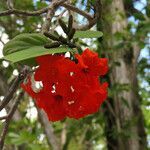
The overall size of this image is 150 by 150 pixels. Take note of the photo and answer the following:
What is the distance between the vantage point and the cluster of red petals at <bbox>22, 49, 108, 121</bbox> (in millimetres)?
1092

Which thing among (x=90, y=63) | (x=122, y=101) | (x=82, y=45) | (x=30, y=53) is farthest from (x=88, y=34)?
(x=122, y=101)

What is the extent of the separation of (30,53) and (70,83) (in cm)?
13

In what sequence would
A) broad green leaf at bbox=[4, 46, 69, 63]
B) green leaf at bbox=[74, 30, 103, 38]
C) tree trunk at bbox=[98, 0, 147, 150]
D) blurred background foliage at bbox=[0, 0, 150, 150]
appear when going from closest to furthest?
broad green leaf at bbox=[4, 46, 69, 63] < green leaf at bbox=[74, 30, 103, 38] < blurred background foliage at bbox=[0, 0, 150, 150] < tree trunk at bbox=[98, 0, 147, 150]

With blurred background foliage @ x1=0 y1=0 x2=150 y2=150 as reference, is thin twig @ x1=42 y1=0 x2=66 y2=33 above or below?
above

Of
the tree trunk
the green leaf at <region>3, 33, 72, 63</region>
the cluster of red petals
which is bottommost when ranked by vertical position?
the tree trunk

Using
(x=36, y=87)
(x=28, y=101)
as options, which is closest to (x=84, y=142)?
(x=28, y=101)

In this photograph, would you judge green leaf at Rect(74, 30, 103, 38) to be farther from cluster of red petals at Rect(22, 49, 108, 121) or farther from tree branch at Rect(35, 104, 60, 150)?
tree branch at Rect(35, 104, 60, 150)

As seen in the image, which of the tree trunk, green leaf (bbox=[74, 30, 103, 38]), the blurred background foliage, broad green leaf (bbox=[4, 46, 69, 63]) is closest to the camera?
broad green leaf (bbox=[4, 46, 69, 63])

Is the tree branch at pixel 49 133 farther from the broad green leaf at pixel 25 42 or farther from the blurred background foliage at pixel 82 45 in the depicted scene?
the broad green leaf at pixel 25 42

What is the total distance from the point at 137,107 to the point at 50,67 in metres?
3.02

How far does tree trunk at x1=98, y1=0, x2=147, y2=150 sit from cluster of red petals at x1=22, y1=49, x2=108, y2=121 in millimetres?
2477

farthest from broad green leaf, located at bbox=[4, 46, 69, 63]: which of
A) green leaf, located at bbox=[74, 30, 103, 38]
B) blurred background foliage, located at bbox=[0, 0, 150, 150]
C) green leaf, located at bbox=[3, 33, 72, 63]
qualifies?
blurred background foliage, located at bbox=[0, 0, 150, 150]

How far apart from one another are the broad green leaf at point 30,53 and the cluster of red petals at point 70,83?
37 millimetres

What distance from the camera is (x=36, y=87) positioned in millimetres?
1219
